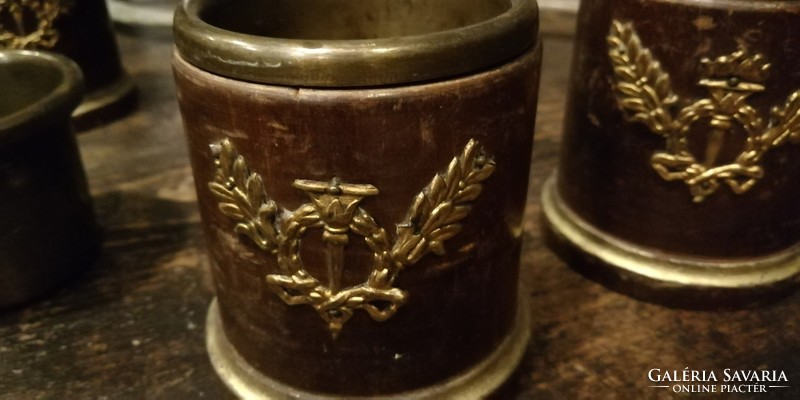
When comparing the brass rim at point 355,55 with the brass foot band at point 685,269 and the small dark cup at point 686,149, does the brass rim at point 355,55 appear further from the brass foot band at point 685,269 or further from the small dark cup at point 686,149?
the brass foot band at point 685,269

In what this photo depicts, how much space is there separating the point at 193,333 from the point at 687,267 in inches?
17.1

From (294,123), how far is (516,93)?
0.14 meters

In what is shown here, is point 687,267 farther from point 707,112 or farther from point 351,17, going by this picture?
point 351,17

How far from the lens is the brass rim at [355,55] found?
0.41 metres

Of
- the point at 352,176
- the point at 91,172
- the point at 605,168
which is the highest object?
the point at 352,176

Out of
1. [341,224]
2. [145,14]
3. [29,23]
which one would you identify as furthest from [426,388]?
[145,14]

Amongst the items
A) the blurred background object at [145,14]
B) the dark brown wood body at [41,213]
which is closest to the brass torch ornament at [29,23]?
the dark brown wood body at [41,213]

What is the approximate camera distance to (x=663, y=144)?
63 centimetres

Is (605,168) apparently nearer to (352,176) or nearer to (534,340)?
(534,340)

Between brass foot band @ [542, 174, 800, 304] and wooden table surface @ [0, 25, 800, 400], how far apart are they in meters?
0.02

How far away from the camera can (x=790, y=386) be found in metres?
0.59

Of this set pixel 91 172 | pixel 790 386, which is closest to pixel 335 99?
pixel 790 386

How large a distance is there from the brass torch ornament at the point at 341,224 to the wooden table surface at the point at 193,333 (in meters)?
0.15

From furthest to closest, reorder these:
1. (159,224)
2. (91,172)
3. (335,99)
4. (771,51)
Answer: (91,172), (159,224), (771,51), (335,99)
